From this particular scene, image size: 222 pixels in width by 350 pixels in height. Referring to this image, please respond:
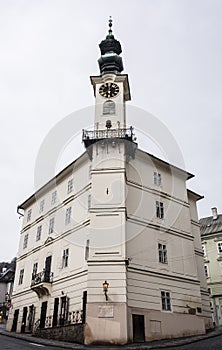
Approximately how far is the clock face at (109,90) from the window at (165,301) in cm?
1524

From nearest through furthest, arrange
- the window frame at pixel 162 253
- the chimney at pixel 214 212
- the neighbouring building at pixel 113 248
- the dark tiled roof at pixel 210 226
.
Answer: the neighbouring building at pixel 113 248
the window frame at pixel 162 253
the dark tiled roof at pixel 210 226
the chimney at pixel 214 212

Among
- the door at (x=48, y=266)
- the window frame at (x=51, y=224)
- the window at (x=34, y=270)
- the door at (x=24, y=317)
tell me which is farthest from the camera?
the window at (x=34, y=270)

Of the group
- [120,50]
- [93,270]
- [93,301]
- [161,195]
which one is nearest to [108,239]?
[93,270]

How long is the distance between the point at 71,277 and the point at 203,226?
946 inches

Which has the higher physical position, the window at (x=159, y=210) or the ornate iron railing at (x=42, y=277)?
the window at (x=159, y=210)

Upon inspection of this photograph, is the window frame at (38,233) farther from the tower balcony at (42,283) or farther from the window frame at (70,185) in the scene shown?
the window frame at (70,185)

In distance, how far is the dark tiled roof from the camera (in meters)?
41.0

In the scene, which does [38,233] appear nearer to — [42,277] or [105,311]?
[42,277]

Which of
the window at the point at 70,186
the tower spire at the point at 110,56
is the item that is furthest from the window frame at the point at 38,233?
the tower spire at the point at 110,56

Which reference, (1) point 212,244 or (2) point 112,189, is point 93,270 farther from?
(1) point 212,244

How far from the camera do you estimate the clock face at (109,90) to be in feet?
93.8

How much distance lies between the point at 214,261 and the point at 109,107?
71.1ft

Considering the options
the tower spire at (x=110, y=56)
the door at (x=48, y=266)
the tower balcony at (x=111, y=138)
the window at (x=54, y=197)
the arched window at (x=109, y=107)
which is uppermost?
the tower spire at (x=110, y=56)

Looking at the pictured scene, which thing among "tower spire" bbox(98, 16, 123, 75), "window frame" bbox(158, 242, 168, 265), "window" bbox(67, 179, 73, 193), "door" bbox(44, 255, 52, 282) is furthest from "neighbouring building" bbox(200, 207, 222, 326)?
"tower spire" bbox(98, 16, 123, 75)
